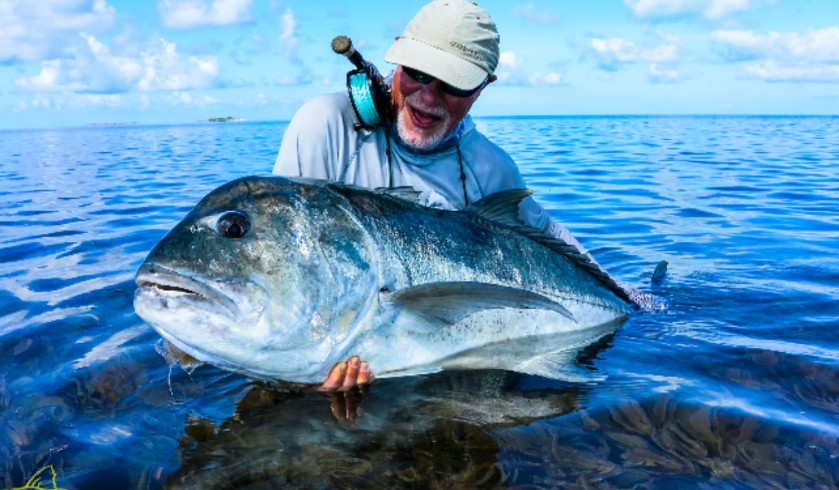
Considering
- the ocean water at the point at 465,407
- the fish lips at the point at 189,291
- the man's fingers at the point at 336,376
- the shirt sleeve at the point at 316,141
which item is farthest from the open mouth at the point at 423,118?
the fish lips at the point at 189,291

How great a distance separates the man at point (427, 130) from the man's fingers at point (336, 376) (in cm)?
165

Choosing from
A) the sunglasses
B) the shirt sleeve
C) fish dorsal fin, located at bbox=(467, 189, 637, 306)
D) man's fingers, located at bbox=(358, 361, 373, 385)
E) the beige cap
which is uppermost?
the beige cap

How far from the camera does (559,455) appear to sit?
348 cm

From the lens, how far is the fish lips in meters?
2.90

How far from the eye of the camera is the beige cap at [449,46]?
4.33 meters

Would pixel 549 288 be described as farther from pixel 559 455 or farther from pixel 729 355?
pixel 729 355

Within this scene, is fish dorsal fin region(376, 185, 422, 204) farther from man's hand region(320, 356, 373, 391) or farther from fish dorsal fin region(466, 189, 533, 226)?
man's hand region(320, 356, 373, 391)

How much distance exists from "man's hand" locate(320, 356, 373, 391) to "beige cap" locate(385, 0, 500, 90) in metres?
1.91

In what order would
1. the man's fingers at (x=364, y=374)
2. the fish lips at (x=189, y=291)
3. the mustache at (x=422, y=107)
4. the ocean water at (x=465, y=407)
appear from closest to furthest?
the fish lips at (x=189, y=291) → the ocean water at (x=465, y=407) → the man's fingers at (x=364, y=374) → the mustache at (x=422, y=107)

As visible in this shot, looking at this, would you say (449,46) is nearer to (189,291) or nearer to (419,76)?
(419,76)

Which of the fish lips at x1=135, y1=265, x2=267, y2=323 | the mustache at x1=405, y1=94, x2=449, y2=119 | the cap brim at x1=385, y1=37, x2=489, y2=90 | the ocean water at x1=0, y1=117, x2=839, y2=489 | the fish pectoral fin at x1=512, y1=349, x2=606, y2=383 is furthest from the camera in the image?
the mustache at x1=405, y1=94, x2=449, y2=119

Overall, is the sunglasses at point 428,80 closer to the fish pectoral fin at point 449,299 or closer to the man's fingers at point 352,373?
the fish pectoral fin at point 449,299

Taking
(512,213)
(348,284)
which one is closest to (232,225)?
(348,284)

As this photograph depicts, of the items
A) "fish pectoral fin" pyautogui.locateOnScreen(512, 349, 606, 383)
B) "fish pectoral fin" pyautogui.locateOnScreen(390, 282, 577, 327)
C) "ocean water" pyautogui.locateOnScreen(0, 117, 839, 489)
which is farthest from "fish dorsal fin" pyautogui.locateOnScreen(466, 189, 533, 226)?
"ocean water" pyautogui.locateOnScreen(0, 117, 839, 489)
